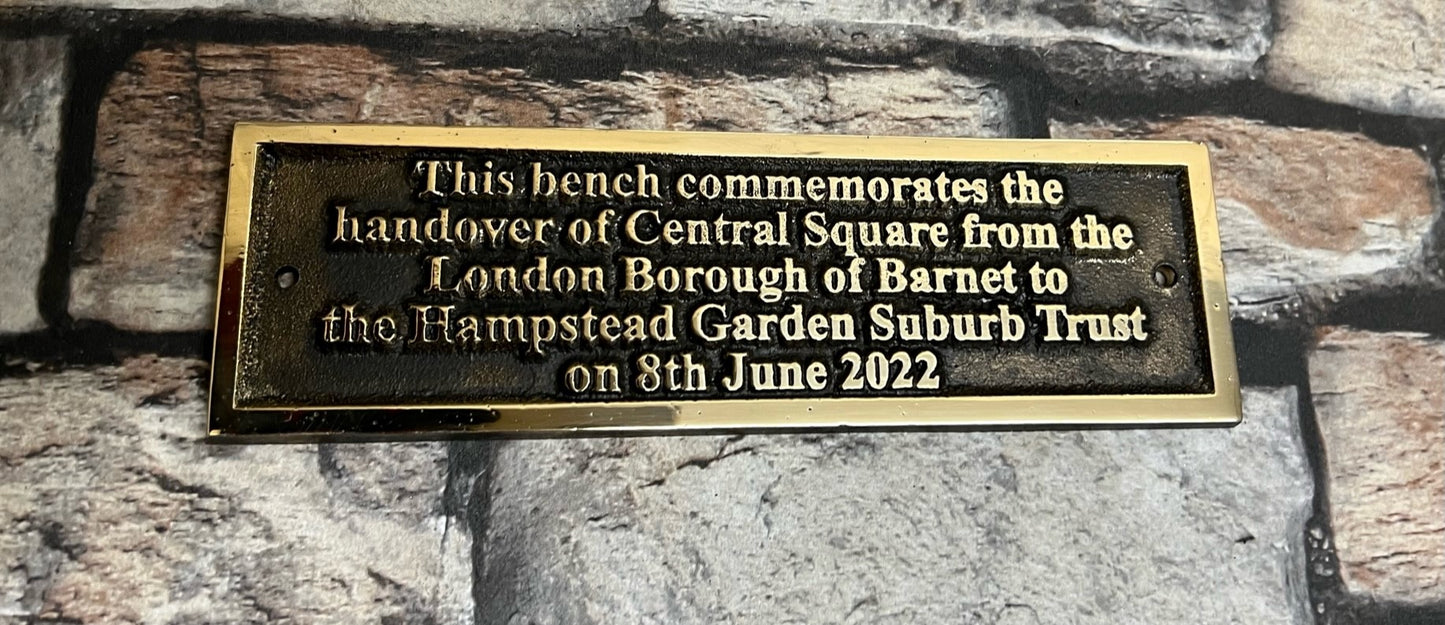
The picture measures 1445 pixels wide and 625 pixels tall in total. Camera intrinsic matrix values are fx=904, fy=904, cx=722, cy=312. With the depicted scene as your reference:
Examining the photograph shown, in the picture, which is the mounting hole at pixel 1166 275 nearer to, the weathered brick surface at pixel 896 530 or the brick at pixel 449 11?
the weathered brick surface at pixel 896 530

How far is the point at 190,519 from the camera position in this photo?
0.88 m

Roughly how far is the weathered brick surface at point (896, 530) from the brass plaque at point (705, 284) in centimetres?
5

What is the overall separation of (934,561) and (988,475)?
0.11m

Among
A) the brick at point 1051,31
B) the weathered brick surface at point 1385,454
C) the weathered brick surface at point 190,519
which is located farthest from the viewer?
the brick at point 1051,31

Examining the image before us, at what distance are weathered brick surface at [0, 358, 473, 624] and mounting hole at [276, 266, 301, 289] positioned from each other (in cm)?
13

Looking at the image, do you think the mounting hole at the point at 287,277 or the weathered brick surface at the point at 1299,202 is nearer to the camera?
the mounting hole at the point at 287,277

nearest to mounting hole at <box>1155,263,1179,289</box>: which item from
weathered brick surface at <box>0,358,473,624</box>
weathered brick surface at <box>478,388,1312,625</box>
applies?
weathered brick surface at <box>478,388,1312,625</box>

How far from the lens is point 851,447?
0.95 m

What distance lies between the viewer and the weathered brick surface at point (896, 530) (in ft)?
2.97

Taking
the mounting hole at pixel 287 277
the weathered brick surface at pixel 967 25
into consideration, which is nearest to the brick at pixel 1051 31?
the weathered brick surface at pixel 967 25

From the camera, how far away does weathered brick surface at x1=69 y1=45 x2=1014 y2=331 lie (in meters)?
0.95

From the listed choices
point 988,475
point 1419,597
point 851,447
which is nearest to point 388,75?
point 851,447

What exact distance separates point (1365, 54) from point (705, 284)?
2.95 ft

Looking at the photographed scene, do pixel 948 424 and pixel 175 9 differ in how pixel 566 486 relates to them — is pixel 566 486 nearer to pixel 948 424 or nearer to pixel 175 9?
pixel 948 424
